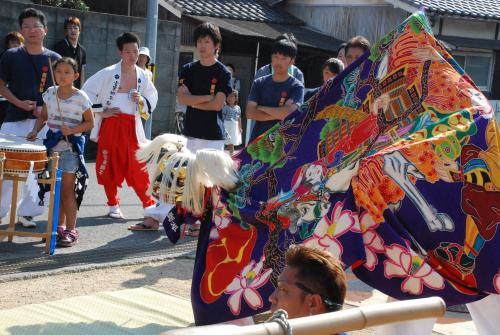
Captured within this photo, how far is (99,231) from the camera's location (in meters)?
7.57

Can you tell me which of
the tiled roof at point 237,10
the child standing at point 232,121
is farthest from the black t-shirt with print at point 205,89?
the tiled roof at point 237,10

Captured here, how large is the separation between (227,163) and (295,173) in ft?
1.26

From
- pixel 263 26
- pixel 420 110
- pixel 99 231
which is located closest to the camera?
pixel 420 110

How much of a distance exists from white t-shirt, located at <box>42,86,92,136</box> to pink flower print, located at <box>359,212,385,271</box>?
339 centimetres

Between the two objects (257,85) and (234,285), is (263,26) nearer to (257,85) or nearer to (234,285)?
(257,85)

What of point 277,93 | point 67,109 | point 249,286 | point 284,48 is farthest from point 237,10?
point 249,286

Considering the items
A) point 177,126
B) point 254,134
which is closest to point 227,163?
point 254,134

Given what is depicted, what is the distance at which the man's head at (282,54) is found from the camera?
6727 mm

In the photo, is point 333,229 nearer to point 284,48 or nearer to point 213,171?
point 213,171

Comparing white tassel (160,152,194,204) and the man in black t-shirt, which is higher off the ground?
the man in black t-shirt

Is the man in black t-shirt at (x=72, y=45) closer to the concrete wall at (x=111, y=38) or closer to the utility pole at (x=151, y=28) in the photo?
the concrete wall at (x=111, y=38)

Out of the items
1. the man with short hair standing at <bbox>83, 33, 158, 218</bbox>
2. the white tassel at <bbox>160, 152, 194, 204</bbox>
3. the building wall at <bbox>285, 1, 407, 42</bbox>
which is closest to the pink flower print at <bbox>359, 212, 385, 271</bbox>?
the white tassel at <bbox>160, 152, 194, 204</bbox>

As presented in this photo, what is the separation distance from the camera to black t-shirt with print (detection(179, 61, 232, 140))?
7348 millimetres

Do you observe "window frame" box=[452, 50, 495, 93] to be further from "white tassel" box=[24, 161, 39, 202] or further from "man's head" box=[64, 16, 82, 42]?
"white tassel" box=[24, 161, 39, 202]
